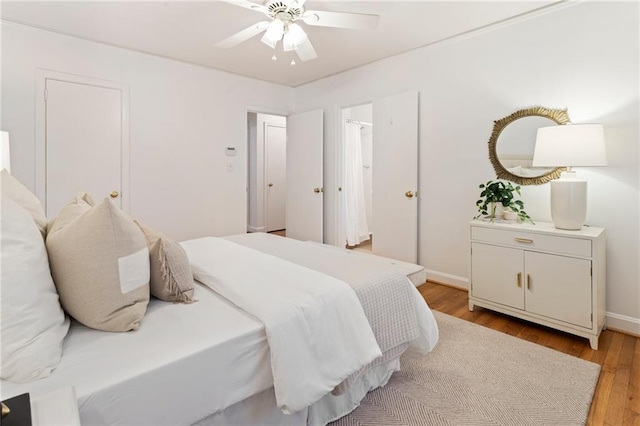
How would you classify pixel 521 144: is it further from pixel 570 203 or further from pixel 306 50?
pixel 306 50

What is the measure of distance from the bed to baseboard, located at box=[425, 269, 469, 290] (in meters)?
2.22

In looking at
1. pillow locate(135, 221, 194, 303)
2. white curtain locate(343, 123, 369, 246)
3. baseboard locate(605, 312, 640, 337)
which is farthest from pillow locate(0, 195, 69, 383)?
white curtain locate(343, 123, 369, 246)

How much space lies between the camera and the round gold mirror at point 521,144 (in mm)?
2695

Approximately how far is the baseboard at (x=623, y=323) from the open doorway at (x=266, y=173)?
4837 millimetres

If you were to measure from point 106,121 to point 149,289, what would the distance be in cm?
290

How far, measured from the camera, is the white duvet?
1.15 meters

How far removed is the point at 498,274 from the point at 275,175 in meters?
4.66

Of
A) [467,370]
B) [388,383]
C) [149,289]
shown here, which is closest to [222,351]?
[149,289]

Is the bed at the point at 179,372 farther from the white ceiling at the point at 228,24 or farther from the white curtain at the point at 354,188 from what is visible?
the white curtain at the point at 354,188

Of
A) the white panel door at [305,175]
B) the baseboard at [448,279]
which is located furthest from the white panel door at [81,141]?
the baseboard at [448,279]

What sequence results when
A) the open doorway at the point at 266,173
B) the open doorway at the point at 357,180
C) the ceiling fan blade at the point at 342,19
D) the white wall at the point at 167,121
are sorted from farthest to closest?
the open doorway at the point at 266,173
the open doorway at the point at 357,180
the white wall at the point at 167,121
the ceiling fan blade at the point at 342,19

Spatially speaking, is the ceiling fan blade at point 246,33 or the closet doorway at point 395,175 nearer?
the ceiling fan blade at point 246,33

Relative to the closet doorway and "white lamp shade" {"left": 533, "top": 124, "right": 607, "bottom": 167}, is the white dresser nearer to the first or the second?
"white lamp shade" {"left": 533, "top": 124, "right": 607, "bottom": 167}

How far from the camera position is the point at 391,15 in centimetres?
278
